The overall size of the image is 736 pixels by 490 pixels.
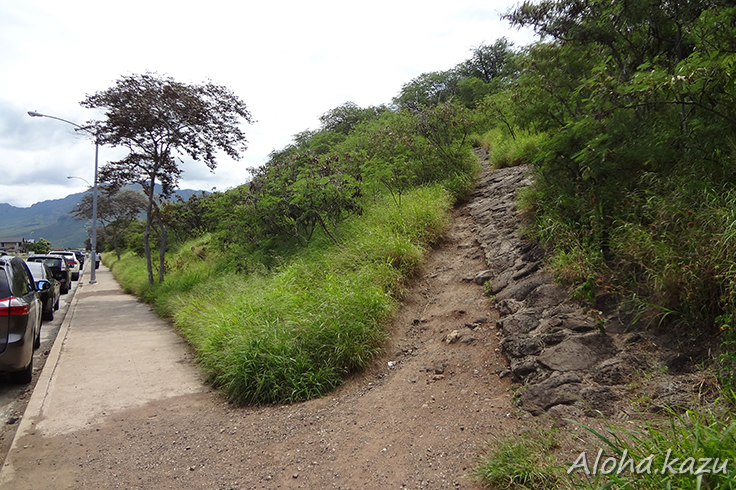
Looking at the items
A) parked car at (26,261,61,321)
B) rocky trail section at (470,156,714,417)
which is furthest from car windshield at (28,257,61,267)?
rocky trail section at (470,156,714,417)

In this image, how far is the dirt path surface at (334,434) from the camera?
11.4 ft

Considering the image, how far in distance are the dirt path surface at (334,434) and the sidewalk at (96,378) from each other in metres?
0.14

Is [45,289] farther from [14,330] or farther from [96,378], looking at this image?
[96,378]

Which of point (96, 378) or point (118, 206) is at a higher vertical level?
point (118, 206)

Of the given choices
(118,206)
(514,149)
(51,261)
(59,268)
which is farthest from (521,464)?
(118,206)

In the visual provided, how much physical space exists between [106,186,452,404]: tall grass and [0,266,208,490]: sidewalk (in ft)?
1.66

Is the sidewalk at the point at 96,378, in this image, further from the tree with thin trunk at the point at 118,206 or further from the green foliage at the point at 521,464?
the tree with thin trunk at the point at 118,206

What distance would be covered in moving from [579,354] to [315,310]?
11.1 feet

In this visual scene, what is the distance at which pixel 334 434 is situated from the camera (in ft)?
13.3

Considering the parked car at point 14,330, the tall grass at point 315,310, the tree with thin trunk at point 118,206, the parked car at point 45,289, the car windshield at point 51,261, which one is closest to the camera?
the tall grass at point 315,310

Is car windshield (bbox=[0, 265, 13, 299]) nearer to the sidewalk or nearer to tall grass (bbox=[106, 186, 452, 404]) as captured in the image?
the sidewalk

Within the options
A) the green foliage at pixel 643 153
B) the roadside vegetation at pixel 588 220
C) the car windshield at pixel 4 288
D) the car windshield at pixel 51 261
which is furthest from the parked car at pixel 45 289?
the green foliage at pixel 643 153

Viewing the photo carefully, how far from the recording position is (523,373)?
4105 mm

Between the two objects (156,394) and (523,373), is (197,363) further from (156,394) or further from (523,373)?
(523,373)
